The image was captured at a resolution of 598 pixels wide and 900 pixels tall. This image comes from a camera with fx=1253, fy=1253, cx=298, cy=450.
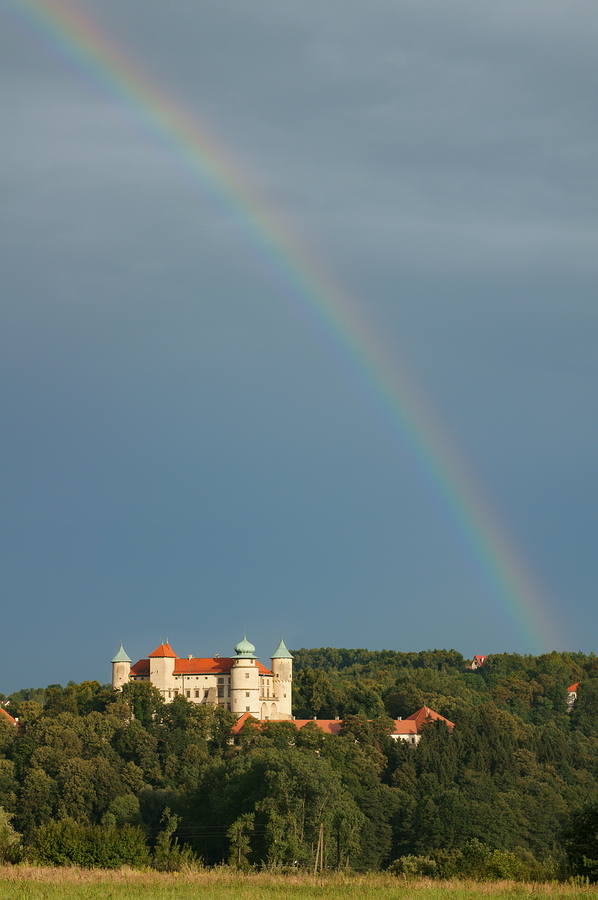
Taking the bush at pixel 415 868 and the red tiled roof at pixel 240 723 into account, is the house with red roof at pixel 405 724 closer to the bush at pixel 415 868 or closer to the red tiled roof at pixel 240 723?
the red tiled roof at pixel 240 723

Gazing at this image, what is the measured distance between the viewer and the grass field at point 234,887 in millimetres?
35156

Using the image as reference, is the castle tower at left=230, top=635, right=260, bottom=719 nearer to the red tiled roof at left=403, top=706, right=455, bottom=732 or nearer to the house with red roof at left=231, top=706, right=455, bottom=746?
the house with red roof at left=231, top=706, right=455, bottom=746

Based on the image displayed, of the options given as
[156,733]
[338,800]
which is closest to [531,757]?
[156,733]

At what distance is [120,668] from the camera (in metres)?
164

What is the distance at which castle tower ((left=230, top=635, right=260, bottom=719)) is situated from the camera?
154 metres

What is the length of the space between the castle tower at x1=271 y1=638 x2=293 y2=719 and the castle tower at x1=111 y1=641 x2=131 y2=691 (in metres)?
19.3

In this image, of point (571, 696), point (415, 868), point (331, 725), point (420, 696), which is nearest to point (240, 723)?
point (331, 725)

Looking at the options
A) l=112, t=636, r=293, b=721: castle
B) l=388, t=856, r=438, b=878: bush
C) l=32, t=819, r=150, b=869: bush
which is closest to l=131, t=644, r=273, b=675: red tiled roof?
l=112, t=636, r=293, b=721: castle

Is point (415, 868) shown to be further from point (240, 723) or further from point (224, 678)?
point (224, 678)

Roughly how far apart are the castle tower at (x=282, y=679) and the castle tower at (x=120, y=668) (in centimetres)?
1932

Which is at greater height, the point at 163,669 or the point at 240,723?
the point at 163,669

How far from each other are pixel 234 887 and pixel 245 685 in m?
117

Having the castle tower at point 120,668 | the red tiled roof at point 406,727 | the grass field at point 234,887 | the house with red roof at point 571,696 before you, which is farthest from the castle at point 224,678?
the grass field at point 234,887

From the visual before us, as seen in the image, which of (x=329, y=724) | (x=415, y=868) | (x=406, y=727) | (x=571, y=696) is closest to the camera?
(x=415, y=868)
